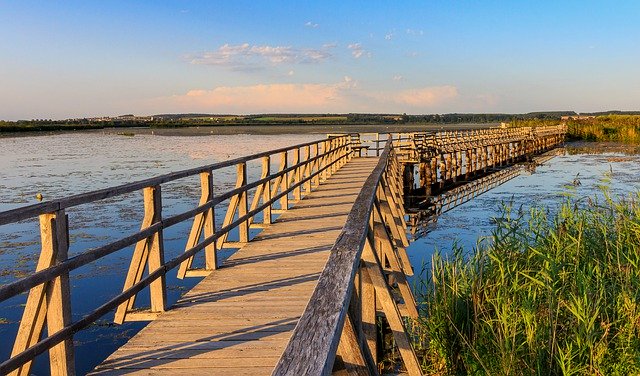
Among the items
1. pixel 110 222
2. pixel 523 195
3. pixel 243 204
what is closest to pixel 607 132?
pixel 523 195

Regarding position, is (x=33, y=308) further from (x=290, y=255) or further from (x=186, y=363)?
(x=290, y=255)

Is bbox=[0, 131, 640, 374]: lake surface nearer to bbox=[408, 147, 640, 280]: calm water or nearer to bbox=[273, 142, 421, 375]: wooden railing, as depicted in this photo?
bbox=[408, 147, 640, 280]: calm water

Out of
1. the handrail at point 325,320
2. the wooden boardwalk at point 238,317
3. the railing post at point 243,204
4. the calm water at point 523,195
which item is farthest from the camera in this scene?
the calm water at point 523,195

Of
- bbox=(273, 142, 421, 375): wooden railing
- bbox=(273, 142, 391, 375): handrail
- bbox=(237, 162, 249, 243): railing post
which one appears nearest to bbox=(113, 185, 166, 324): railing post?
bbox=(273, 142, 421, 375): wooden railing

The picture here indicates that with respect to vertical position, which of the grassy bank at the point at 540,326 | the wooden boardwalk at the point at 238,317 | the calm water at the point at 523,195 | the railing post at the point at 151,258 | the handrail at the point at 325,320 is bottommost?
the calm water at the point at 523,195

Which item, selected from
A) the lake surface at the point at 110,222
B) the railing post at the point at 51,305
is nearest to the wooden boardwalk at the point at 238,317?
the railing post at the point at 51,305

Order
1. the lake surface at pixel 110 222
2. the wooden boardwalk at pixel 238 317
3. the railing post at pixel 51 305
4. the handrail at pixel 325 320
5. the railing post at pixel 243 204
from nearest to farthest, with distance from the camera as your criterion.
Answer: the handrail at pixel 325 320, the railing post at pixel 51 305, the wooden boardwalk at pixel 238 317, the railing post at pixel 243 204, the lake surface at pixel 110 222

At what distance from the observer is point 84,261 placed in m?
4.20

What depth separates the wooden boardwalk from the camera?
13.8ft

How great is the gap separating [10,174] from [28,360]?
32.0 meters

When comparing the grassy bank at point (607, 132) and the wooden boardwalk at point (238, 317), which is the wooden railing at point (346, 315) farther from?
the grassy bank at point (607, 132)

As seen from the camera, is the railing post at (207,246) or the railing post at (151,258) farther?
the railing post at (207,246)

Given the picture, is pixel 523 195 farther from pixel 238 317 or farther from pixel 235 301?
pixel 238 317

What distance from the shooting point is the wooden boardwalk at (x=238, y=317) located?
4.19 meters
